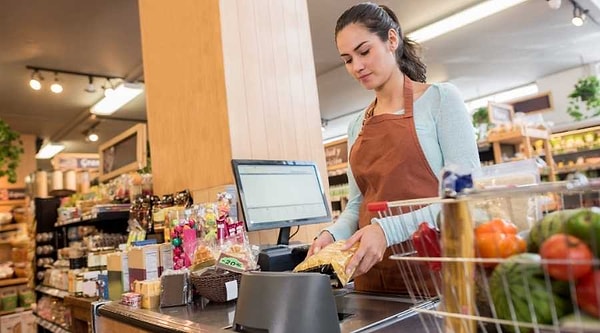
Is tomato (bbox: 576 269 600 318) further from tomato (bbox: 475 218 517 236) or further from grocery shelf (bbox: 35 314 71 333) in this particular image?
grocery shelf (bbox: 35 314 71 333)

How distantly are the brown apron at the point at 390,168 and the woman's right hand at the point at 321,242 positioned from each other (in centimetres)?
16

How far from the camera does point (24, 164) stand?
816 cm

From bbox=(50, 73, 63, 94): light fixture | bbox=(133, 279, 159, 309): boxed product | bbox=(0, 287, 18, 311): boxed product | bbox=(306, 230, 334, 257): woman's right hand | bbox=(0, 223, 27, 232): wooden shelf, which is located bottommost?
bbox=(0, 287, 18, 311): boxed product

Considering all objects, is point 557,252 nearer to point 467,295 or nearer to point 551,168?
point 467,295

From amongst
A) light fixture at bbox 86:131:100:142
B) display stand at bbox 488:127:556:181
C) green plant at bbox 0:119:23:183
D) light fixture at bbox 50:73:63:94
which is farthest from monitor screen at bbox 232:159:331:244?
light fixture at bbox 86:131:100:142

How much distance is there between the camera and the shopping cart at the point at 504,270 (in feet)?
1.71

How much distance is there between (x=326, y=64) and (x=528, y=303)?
6.34m

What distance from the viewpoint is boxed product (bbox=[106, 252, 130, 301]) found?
197 centimetres

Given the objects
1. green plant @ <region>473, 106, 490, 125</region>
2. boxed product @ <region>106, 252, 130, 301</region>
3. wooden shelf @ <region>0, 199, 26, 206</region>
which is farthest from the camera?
green plant @ <region>473, 106, 490, 125</region>

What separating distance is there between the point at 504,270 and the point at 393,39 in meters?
1.06

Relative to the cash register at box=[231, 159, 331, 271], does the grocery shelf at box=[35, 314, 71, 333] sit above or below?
below

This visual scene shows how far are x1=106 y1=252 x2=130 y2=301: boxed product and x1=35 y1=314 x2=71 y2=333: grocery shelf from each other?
1.56m

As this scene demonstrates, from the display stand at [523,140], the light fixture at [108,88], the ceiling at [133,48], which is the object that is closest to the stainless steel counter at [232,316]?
the display stand at [523,140]

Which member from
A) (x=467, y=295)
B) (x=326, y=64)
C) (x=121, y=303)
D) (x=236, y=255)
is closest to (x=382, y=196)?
(x=236, y=255)
